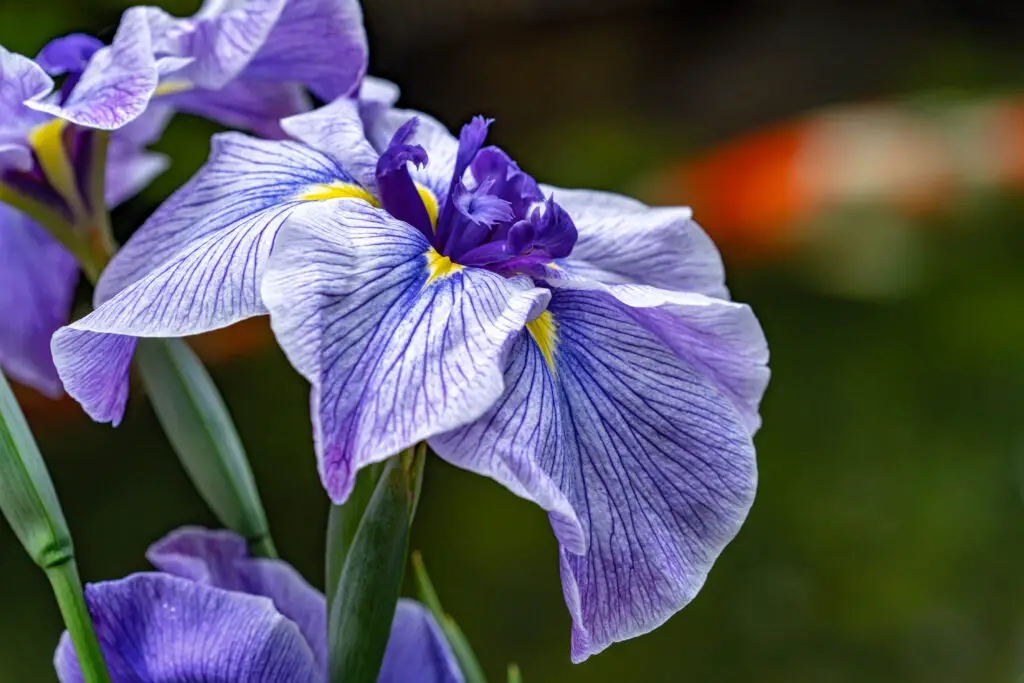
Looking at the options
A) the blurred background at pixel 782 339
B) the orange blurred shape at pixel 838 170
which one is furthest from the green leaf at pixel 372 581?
the orange blurred shape at pixel 838 170

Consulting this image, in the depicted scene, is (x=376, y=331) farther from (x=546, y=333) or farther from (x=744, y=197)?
(x=744, y=197)

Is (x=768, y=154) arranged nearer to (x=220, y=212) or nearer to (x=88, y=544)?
(x=88, y=544)

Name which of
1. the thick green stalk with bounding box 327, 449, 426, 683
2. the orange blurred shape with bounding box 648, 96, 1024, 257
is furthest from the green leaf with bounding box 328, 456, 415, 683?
the orange blurred shape with bounding box 648, 96, 1024, 257

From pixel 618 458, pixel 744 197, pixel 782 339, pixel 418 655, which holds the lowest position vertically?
pixel 782 339

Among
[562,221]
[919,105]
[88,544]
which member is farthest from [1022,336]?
[562,221]

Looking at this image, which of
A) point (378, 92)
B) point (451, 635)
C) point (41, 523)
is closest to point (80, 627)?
point (41, 523)

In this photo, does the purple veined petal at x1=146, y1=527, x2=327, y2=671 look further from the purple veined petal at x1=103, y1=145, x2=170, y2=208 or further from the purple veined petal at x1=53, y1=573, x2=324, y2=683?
the purple veined petal at x1=103, y1=145, x2=170, y2=208

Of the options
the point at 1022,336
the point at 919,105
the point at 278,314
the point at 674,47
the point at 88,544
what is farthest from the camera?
the point at 674,47
